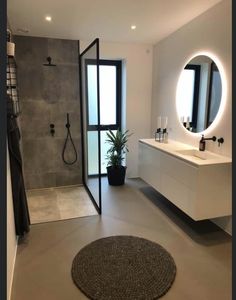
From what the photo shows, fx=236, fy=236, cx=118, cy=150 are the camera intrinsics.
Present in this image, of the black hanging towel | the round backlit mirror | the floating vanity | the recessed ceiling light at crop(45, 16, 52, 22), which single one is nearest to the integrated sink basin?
the floating vanity

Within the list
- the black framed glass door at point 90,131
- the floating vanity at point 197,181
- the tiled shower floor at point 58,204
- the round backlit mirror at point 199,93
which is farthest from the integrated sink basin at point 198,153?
the tiled shower floor at point 58,204

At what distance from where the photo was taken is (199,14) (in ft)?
Answer: 9.66

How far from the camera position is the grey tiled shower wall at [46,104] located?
3.81 m

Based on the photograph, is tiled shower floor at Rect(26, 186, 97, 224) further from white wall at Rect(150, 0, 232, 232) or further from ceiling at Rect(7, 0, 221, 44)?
ceiling at Rect(7, 0, 221, 44)

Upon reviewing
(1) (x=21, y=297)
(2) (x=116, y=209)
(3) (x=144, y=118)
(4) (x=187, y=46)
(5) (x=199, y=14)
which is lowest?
(1) (x=21, y=297)

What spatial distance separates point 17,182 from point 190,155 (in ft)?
6.99

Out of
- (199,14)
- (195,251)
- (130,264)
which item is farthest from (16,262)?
(199,14)

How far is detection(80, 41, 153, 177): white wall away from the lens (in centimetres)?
418

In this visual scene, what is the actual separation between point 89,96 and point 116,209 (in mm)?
1729

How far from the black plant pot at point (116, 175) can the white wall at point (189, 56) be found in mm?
1045

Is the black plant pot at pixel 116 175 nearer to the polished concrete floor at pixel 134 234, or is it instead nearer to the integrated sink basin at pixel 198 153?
the polished concrete floor at pixel 134 234

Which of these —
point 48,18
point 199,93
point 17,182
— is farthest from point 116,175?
point 48,18

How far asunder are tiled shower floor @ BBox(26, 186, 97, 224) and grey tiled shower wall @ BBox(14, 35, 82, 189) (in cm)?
25

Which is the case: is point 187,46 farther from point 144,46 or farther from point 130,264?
point 130,264
